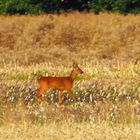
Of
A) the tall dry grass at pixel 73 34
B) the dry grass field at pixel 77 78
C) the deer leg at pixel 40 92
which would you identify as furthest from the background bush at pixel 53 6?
the deer leg at pixel 40 92

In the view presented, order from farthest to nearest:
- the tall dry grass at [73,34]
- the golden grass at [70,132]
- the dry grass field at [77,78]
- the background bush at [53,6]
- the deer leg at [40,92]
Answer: the background bush at [53,6] → the tall dry grass at [73,34] → the deer leg at [40,92] → the dry grass field at [77,78] → the golden grass at [70,132]

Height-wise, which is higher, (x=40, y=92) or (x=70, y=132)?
(x=40, y=92)

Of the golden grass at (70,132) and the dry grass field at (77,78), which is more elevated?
the dry grass field at (77,78)

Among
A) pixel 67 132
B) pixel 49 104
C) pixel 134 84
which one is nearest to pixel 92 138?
pixel 67 132

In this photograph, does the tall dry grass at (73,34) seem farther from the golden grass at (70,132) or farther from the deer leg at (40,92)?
the golden grass at (70,132)

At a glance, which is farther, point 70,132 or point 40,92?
point 40,92

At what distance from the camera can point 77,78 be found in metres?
14.5

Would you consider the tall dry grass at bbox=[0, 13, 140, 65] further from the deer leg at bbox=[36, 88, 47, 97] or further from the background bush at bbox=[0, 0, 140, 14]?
the deer leg at bbox=[36, 88, 47, 97]

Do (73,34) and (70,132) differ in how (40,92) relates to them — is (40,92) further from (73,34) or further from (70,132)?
(73,34)

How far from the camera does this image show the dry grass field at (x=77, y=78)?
817 cm

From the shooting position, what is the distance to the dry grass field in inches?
322

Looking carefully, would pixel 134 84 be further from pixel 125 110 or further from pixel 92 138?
pixel 92 138

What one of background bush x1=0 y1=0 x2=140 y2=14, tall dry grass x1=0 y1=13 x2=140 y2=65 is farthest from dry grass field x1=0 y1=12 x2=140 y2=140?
background bush x1=0 y1=0 x2=140 y2=14

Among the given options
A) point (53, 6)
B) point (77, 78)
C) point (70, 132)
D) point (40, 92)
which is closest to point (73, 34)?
point (53, 6)
